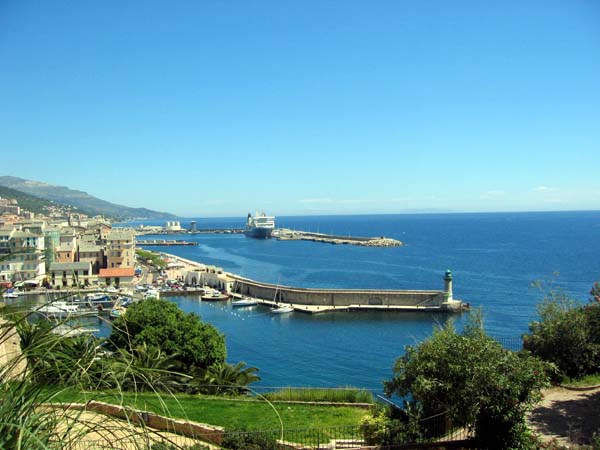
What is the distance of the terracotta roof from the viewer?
2000 inches

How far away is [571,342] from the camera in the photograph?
1207cm

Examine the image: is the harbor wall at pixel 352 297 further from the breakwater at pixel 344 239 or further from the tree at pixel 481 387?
the breakwater at pixel 344 239

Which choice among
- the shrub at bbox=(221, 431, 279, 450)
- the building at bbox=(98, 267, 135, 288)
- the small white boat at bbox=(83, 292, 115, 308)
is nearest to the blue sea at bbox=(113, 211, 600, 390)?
the shrub at bbox=(221, 431, 279, 450)

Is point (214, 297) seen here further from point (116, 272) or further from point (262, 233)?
point (262, 233)

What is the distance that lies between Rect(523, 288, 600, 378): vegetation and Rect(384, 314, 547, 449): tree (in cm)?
350

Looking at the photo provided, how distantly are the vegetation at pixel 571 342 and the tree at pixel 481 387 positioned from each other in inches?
138

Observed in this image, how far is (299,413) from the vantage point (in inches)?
468

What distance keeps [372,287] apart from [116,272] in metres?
28.0

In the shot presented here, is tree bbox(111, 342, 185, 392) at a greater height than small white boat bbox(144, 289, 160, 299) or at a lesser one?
greater

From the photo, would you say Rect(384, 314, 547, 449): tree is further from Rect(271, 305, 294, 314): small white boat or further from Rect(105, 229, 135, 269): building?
Rect(105, 229, 135, 269): building

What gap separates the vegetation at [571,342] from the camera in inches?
471

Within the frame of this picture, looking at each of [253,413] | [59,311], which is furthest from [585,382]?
[59,311]

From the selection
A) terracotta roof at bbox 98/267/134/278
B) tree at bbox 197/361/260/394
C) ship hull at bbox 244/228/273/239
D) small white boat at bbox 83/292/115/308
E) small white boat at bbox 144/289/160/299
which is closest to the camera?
small white boat at bbox 83/292/115/308

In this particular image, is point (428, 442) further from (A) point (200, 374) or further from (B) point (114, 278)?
(B) point (114, 278)
